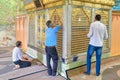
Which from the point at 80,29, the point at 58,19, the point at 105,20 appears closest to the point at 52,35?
the point at 58,19

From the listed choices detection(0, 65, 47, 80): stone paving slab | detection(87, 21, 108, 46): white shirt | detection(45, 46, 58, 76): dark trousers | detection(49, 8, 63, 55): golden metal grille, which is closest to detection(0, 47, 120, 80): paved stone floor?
detection(0, 65, 47, 80): stone paving slab

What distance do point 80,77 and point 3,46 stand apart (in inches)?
352

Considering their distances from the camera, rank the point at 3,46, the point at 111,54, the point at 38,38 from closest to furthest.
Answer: the point at 111,54 → the point at 38,38 → the point at 3,46

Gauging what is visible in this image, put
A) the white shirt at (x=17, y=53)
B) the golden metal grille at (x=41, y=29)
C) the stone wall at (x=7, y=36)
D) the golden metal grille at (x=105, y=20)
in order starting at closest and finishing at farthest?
the golden metal grille at (x=105, y=20) < the white shirt at (x=17, y=53) < the golden metal grille at (x=41, y=29) < the stone wall at (x=7, y=36)

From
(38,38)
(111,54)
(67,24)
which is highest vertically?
(67,24)

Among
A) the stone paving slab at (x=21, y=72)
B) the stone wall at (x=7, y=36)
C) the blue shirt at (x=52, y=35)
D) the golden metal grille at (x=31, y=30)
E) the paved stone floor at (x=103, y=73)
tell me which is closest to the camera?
the paved stone floor at (x=103, y=73)

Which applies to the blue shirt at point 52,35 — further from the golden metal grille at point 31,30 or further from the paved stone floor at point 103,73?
the golden metal grille at point 31,30

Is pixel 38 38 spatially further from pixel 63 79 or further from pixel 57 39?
pixel 63 79

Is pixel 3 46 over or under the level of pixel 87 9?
under

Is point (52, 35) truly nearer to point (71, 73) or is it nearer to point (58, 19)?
point (58, 19)

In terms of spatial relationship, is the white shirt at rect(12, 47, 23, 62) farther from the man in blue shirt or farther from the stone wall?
the stone wall

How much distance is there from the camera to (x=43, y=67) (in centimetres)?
677

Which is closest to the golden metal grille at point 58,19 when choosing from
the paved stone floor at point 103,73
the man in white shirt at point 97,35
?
the paved stone floor at point 103,73

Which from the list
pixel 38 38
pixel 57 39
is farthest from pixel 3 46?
pixel 57 39
